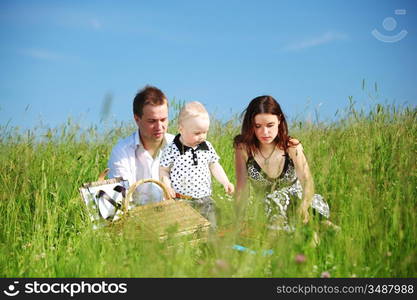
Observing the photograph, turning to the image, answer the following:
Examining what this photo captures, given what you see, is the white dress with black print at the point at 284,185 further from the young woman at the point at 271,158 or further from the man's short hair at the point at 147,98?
the man's short hair at the point at 147,98

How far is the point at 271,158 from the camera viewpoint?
3480 mm

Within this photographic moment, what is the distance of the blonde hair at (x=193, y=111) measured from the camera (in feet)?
11.4

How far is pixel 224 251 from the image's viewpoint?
1.95 meters

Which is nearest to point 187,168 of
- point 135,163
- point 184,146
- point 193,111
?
point 184,146

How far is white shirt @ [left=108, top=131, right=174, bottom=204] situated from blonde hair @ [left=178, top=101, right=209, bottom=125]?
21.0 inches

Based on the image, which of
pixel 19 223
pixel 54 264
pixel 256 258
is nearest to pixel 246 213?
pixel 256 258

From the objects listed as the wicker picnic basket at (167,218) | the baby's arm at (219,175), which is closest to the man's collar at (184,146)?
the baby's arm at (219,175)

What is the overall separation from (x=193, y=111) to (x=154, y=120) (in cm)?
44

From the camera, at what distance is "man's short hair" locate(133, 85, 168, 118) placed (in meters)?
3.78

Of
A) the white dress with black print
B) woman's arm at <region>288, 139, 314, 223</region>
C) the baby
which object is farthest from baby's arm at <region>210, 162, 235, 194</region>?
woman's arm at <region>288, 139, 314, 223</region>

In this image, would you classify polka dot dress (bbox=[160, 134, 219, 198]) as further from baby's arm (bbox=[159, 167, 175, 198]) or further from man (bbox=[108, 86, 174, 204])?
man (bbox=[108, 86, 174, 204])

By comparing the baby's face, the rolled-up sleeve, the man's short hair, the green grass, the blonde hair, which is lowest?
the green grass

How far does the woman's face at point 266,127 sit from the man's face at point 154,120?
882mm

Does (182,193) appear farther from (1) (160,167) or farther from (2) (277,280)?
(2) (277,280)
